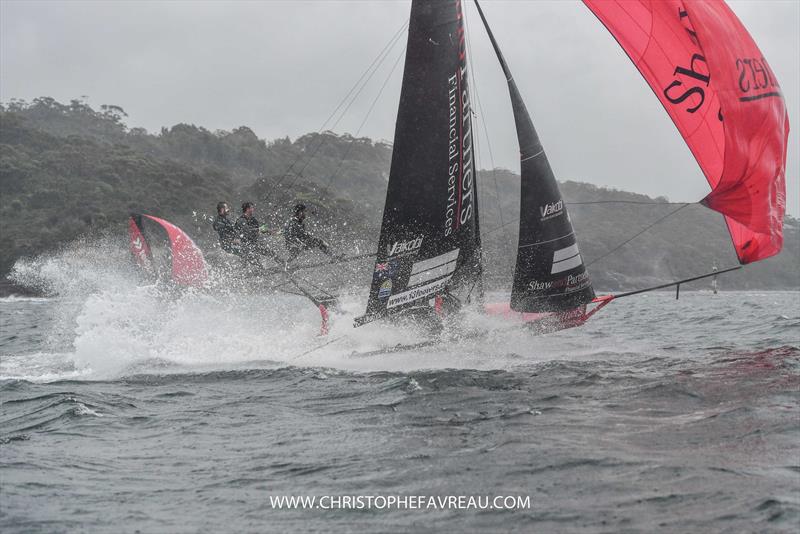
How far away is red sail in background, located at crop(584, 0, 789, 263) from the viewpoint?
762cm

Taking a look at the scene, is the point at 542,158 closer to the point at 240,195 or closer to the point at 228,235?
the point at 228,235

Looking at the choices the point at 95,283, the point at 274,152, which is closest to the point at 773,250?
the point at 95,283

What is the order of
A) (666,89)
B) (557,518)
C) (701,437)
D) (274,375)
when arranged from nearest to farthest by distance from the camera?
(557,518) < (701,437) < (666,89) < (274,375)

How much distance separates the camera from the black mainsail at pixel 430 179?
29.8ft

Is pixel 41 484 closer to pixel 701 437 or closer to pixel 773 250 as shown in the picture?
pixel 701 437

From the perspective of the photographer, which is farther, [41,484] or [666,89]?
[666,89]

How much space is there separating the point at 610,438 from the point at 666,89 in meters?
4.52

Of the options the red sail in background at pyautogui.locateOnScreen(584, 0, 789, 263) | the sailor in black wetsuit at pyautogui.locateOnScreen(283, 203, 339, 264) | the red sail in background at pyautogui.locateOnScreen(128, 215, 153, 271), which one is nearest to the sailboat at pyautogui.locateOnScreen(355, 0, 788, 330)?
the red sail in background at pyautogui.locateOnScreen(584, 0, 789, 263)

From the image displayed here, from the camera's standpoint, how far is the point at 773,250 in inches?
329

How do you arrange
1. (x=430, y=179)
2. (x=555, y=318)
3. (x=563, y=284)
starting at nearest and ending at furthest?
(x=430, y=179) < (x=563, y=284) < (x=555, y=318)

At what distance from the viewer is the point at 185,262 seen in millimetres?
15750

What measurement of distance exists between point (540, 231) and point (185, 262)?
8.52m

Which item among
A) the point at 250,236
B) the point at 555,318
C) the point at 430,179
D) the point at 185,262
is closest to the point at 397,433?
the point at 430,179

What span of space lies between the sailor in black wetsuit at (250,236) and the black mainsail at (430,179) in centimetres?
225
